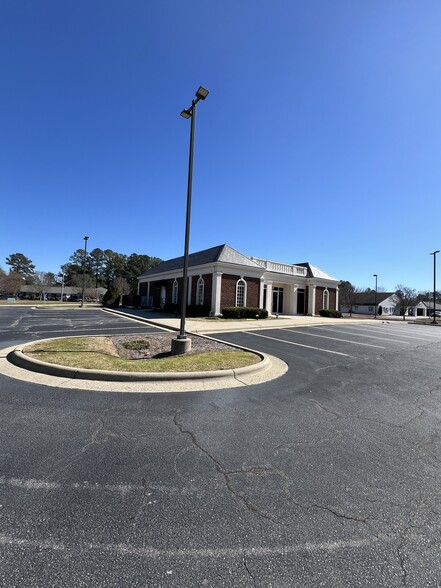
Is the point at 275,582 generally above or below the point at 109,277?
below

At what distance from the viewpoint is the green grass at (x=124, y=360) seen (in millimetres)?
6305

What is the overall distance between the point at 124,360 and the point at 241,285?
760 inches

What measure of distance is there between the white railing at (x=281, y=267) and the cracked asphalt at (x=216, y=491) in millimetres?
Answer: 24381

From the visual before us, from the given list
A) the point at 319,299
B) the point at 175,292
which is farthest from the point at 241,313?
the point at 319,299

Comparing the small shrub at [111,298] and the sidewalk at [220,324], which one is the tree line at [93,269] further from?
the sidewalk at [220,324]

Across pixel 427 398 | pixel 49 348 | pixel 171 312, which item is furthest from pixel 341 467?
pixel 171 312

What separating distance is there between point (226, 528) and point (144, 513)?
0.66m

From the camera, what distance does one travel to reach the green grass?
20.7 feet

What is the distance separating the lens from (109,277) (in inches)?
3551

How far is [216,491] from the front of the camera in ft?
8.41

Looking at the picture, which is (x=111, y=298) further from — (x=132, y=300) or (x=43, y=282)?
(x=43, y=282)

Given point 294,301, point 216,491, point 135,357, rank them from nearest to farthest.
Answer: point 216,491 < point 135,357 < point 294,301

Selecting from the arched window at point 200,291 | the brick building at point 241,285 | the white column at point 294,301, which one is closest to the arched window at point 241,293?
the brick building at point 241,285

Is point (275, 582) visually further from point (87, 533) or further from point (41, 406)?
point (41, 406)
